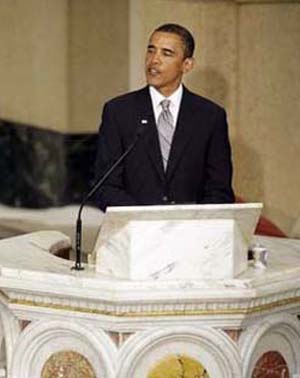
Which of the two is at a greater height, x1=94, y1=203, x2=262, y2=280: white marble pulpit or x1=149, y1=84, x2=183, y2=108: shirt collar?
x1=149, y1=84, x2=183, y2=108: shirt collar

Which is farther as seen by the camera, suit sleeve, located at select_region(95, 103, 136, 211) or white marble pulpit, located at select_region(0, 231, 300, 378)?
suit sleeve, located at select_region(95, 103, 136, 211)

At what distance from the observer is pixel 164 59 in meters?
5.03

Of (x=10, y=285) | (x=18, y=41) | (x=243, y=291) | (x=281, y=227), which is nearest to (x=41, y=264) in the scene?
(x=10, y=285)

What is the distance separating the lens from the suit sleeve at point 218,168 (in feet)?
16.9

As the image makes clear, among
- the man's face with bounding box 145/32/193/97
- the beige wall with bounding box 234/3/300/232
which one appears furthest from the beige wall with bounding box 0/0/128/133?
the man's face with bounding box 145/32/193/97

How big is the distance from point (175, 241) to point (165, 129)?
2.30 ft

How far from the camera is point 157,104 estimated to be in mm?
5129

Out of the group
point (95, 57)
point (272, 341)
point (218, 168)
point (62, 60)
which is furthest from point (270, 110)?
point (272, 341)

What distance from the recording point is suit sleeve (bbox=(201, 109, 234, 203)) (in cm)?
514

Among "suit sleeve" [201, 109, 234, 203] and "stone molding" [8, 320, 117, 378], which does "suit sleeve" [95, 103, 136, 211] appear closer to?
"suit sleeve" [201, 109, 234, 203]

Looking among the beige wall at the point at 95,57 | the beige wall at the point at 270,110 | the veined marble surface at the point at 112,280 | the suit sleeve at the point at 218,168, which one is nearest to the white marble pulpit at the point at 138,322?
the veined marble surface at the point at 112,280

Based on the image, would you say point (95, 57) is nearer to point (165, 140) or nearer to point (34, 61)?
point (34, 61)

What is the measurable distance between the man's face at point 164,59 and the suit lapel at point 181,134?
0.12 metres

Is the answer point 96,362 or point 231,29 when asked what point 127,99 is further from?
point 231,29
